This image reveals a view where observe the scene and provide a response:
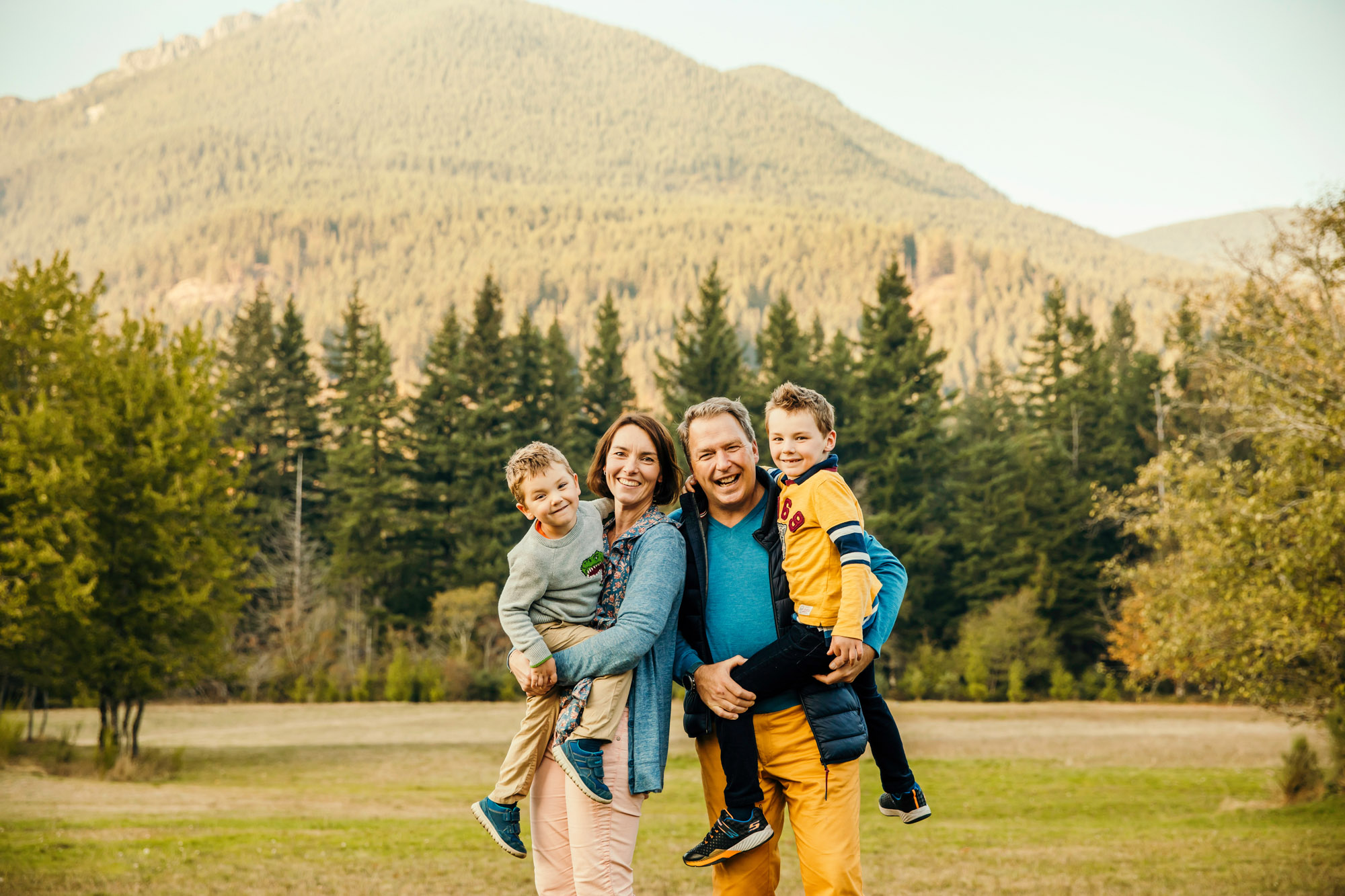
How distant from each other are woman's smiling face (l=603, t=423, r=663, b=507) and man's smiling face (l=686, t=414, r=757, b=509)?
0.54ft

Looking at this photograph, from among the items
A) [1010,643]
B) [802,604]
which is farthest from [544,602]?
[1010,643]

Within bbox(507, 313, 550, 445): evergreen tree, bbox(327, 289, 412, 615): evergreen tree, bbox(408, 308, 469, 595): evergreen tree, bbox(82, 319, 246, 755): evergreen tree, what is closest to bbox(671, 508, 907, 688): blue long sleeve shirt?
bbox(82, 319, 246, 755): evergreen tree

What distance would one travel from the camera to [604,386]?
47.0 metres

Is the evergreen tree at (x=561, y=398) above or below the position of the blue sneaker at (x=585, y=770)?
above

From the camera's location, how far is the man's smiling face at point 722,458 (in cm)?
382

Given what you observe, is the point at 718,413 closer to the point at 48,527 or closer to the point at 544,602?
the point at 544,602

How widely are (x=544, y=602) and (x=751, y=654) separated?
797 millimetres

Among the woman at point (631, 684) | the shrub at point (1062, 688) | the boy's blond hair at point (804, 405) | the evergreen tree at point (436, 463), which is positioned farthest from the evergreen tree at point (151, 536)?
the shrub at point (1062, 688)

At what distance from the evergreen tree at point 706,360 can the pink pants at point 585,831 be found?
133 ft

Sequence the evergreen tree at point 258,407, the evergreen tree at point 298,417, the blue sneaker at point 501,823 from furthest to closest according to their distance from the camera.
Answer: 1. the evergreen tree at point 298,417
2. the evergreen tree at point 258,407
3. the blue sneaker at point 501,823

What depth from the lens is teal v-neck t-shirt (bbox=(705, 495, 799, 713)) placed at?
3.79 m

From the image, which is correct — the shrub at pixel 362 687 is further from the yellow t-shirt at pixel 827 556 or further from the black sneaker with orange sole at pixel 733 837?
the yellow t-shirt at pixel 827 556

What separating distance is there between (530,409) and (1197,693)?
30633 mm

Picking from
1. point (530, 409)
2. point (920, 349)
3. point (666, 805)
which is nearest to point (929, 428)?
point (920, 349)
